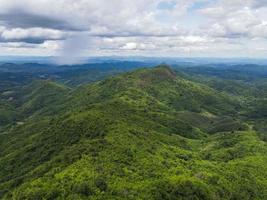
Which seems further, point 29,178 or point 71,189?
point 29,178

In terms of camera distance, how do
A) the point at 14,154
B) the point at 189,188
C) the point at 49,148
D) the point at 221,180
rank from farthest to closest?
the point at 14,154 → the point at 49,148 → the point at 221,180 → the point at 189,188

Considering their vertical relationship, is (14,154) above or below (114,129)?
below

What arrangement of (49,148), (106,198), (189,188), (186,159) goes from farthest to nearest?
(49,148) < (186,159) < (189,188) < (106,198)

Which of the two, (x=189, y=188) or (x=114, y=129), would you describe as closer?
(x=189, y=188)

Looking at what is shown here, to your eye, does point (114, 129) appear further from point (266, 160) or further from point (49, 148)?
point (266, 160)

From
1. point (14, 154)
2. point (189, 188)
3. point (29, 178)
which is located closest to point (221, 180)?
point (189, 188)

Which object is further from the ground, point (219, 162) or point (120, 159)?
point (120, 159)

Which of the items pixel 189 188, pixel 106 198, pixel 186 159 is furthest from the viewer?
pixel 186 159

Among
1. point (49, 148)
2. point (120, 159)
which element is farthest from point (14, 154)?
point (120, 159)

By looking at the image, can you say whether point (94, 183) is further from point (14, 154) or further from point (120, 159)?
point (14, 154)
